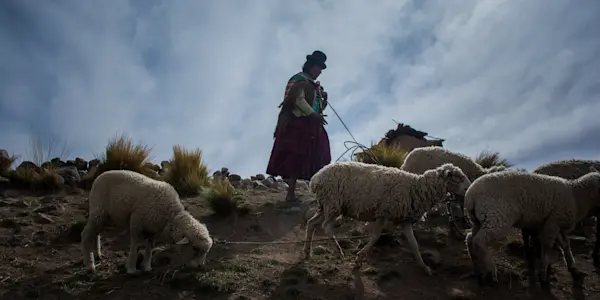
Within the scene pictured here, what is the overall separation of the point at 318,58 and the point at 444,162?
11.2 feet

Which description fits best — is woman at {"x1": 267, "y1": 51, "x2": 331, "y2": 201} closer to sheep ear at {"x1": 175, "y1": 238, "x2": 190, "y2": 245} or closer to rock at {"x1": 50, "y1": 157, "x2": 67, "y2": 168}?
sheep ear at {"x1": 175, "y1": 238, "x2": 190, "y2": 245}

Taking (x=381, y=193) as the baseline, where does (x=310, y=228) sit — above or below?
below

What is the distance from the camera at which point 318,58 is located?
884 centimetres

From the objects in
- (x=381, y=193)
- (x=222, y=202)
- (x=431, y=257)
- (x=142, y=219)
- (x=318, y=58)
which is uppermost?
(x=318, y=58)

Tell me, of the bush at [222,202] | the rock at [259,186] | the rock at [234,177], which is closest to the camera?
the bush at [222,202]

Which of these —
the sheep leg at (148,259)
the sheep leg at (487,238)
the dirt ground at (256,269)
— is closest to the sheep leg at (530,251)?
the dirt ground at (256,269)

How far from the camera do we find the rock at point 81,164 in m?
11.2

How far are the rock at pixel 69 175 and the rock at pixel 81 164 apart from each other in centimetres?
116

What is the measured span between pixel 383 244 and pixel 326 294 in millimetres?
2037

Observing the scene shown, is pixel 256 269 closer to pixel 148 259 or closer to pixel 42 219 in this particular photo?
pixel 148 259

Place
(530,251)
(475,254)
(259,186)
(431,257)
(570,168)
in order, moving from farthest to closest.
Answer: (259,186)
(570,168)
(431,257)
(530,251)
(475,254)

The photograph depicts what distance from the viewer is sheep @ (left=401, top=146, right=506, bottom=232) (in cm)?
750

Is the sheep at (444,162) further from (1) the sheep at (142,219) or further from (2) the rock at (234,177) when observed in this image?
(2) the rock at (234,177)

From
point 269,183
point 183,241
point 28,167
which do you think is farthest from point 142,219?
point 269,183
